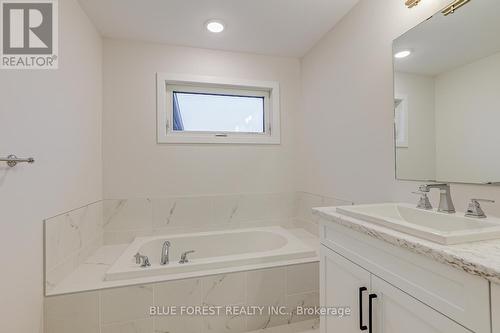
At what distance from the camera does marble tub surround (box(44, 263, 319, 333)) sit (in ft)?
4.25

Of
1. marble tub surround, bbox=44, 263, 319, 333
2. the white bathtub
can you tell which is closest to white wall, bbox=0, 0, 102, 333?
marble tub surround, bbox=44, 263, 319, 333

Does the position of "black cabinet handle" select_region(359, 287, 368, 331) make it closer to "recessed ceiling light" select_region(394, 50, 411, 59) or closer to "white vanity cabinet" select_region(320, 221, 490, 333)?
"white vanity cabinet" select_region(320, 221, 490, 333)

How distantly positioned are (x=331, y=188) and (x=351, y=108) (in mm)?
700

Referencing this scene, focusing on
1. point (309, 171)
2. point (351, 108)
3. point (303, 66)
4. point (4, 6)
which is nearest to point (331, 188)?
point (309, 171)

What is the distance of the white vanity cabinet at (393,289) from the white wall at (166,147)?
126cm

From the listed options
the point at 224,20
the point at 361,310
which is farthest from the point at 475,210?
the point at 224,20

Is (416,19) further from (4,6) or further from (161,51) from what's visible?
(4,6)

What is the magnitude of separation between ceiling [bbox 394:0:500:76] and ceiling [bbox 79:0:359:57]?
0.68 m

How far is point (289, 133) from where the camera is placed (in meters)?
2.51

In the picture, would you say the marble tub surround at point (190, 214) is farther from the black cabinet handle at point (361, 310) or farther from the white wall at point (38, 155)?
the black cabinet handle at point (361, 310)

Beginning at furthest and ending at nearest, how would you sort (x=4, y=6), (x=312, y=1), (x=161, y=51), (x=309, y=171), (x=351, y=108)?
1. (x=309, y=171)
2. (x=161, y=51)
3. (x=351, y=108)
4. (x=312, y=1)
5. (x=4, y=6)

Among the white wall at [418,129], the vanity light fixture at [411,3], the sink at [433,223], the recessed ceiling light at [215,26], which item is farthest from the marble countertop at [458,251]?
the recessed ceiling light at [215,26]

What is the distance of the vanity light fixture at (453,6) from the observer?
103 cm

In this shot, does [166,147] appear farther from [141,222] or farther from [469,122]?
[469,122]
